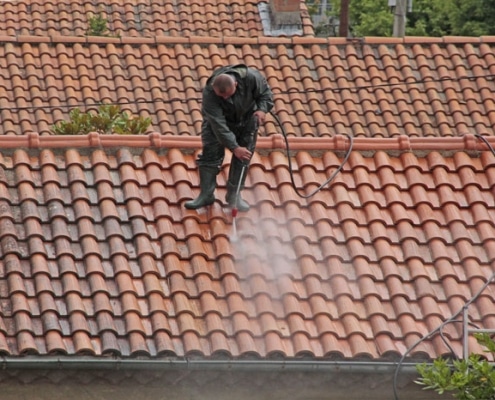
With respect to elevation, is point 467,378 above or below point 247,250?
below

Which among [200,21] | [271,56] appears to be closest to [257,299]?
[271,56]

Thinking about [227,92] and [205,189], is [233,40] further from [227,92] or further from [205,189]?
[227,92]

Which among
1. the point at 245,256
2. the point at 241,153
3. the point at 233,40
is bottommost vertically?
the point at 245,256

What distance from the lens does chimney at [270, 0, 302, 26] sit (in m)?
24.4

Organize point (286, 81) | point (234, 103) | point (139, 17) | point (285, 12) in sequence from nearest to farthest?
point (234, 103) < point (286, 81) < point (285, 12) < point (139, 17)

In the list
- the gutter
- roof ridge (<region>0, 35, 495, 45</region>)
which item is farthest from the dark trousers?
roof ridge (<region>0, 35, 495, 45</region>)

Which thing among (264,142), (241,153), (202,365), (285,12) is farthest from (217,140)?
(285,12)

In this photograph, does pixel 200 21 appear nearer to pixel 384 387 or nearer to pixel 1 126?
pixel 1 126

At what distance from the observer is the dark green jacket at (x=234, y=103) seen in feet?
41.4

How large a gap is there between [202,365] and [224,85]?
267 centimetres

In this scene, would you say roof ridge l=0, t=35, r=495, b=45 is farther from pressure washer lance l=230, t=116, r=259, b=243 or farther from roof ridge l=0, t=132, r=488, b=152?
pressure washer lance l=230, t=116, r=259, b=243

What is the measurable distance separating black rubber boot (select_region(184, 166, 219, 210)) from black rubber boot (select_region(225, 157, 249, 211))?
0.16 m

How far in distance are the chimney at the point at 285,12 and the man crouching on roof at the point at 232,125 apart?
11.6 m

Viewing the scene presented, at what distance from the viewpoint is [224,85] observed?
40.5 feet
